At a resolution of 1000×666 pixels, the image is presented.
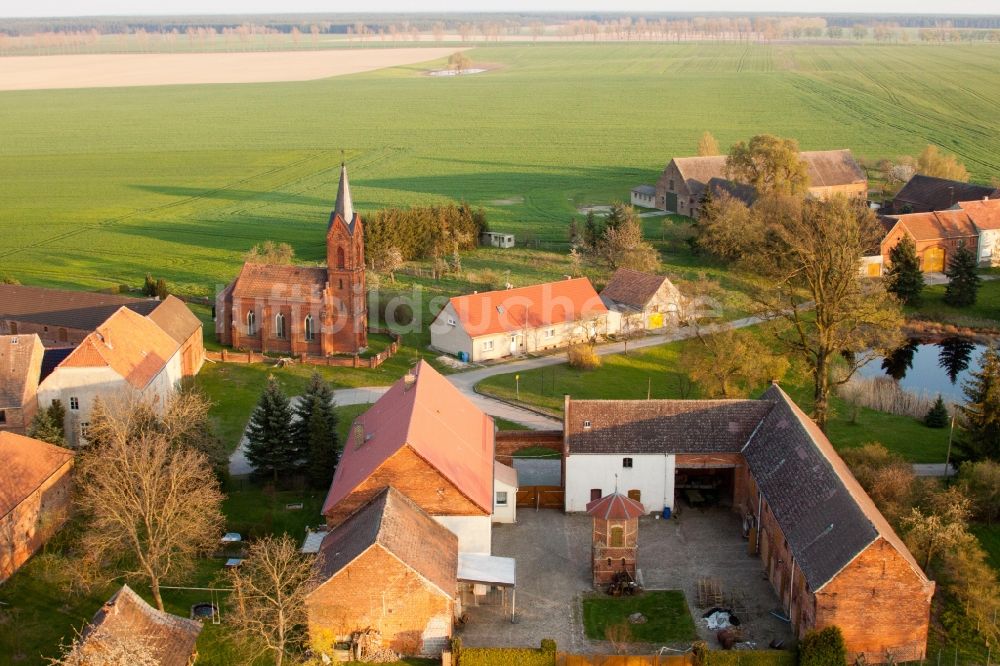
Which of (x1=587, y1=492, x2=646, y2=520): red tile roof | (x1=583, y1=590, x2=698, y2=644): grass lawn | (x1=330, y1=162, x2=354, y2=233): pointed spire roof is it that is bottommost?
(x1=583, y1=590, x2=698, y2=644): grass lawn

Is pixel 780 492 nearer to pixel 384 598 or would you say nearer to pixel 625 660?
pixel 625 660

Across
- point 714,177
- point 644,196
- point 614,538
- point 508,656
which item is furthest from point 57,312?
point 644,196

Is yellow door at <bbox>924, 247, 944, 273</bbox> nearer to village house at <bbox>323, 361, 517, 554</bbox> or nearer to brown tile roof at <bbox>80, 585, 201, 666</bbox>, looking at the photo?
village house at <bbox>323, 361, 517, 554</bbox>

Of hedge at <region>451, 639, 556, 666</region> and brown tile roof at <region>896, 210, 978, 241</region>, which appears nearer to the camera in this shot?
hedge at <region>451, 639, 556, 666</region>

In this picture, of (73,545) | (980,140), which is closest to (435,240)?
(73,545)

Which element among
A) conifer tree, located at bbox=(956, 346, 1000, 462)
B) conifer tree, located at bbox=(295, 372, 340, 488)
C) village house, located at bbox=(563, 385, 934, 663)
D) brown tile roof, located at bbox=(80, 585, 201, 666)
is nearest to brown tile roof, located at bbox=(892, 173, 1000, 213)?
conifer tree, located at bbox=(956, 346, 1000, 462)

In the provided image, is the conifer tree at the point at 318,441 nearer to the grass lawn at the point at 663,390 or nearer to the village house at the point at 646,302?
the grass lawn at the point at 663,390
